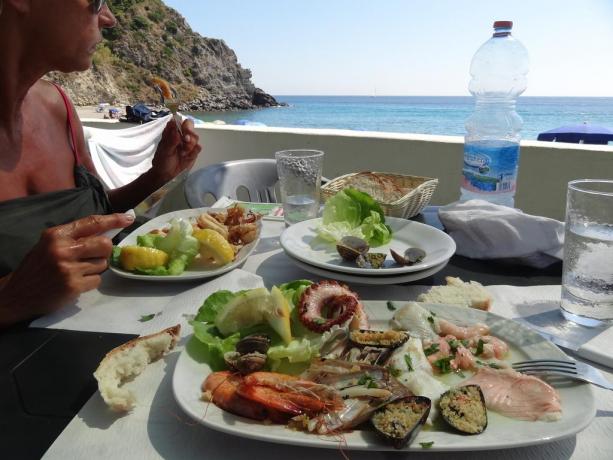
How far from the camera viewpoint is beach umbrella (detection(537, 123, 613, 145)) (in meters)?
7.41

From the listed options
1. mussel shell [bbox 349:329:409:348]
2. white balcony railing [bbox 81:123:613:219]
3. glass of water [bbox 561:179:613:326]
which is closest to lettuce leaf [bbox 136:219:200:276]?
mussel shell [bbox 349:329:409:348]

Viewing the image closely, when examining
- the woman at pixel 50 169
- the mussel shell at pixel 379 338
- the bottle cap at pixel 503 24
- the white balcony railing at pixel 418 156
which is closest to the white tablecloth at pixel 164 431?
the woman at pixel 50 169

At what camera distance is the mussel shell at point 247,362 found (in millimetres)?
854

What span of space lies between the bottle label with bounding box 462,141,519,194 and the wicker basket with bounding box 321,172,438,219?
17 centimetres

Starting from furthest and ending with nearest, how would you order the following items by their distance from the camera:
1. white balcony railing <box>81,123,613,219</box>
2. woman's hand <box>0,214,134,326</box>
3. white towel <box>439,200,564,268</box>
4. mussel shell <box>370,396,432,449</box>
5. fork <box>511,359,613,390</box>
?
white balcony railing <box>81,123,613,219</box>
white towel <box>439,200,564,268</box>
woman's hand <box>0,214,134,326</box>
fork <box>511,359,613,390</box>
mussel shell <box>370,396,432,449</box>

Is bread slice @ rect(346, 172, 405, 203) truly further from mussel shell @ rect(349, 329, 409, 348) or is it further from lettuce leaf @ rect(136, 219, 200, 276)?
mussel shell @ rect(349, 329, 409, 348)

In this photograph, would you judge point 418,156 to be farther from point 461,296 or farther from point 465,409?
point 465,409

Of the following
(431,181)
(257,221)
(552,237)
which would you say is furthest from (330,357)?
(431,181)

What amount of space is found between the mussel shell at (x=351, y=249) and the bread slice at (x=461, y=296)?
9.4 inches

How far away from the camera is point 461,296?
4.04ft

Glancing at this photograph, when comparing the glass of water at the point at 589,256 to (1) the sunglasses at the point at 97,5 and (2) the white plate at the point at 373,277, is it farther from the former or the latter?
(1) the sunglasses at the point at 97,5

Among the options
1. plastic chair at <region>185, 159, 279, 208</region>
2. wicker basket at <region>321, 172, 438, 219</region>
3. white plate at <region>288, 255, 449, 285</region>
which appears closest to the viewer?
white plate at <region>288, 255, 449, 285</region>

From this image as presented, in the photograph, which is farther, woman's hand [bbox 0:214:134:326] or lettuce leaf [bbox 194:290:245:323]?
woman's hand [bbox 0:214:134:326]

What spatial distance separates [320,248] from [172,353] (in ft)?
2.35
